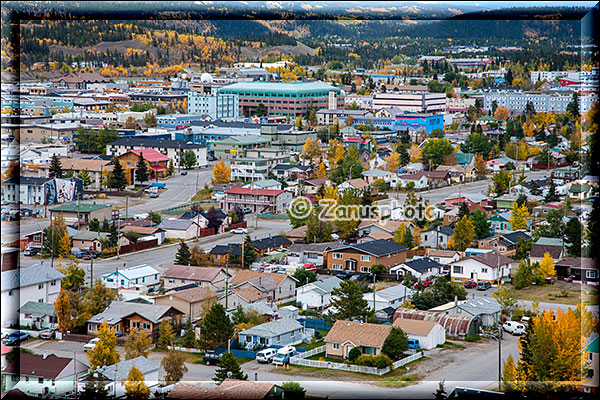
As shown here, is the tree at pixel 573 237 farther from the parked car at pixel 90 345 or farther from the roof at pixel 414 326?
the parked car at pixel 90 345

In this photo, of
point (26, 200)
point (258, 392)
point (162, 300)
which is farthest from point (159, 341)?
point (26, 200)

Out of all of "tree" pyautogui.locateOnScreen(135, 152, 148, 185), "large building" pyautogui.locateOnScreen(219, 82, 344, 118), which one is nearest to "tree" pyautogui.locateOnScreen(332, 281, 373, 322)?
"tree" pyautogui.locateOnScreen(135, 152, 148, 185)

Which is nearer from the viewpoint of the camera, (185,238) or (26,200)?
(185,238)

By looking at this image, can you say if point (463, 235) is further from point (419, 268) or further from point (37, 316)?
point (37, 316)

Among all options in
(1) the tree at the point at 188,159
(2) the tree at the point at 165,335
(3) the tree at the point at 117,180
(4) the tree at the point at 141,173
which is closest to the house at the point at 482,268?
(2) the tree at the point at 165,335

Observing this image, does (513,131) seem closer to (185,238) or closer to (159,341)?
(185,238)
